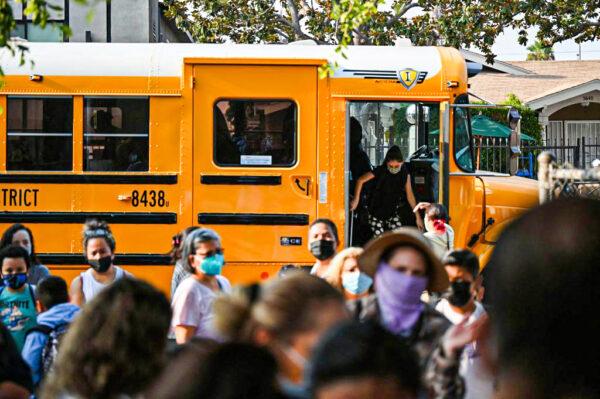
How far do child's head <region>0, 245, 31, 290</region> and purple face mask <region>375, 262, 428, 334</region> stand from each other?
3052mm

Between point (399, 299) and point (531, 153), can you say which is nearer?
point (399, 299)

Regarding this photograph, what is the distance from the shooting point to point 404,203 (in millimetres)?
10773

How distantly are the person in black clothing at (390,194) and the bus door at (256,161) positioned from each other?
2.40 feet

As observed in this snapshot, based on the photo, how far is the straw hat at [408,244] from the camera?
4.78m

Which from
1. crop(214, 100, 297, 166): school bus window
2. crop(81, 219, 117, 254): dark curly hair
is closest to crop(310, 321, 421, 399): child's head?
crop(81, 219, 117, 254): dark curly hair

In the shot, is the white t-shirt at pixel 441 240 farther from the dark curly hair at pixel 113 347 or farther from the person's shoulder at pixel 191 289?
the dark curly hair at pixel 113 347

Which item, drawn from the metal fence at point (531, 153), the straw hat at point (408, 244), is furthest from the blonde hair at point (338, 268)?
the metal fence at point (531, 153)

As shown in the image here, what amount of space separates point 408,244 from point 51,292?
225 cm

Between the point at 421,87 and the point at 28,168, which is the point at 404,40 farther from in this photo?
the point at 28,168

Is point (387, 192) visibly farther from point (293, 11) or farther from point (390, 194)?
point (293, 11)

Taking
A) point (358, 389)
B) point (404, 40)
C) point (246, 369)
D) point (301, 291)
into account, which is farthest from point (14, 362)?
point (404, 40)

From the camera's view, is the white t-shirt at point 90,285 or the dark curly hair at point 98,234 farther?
the dark curly hair at point 98,234

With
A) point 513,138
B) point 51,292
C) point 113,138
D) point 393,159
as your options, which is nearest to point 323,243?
point 51,292

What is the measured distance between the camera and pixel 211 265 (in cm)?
677
